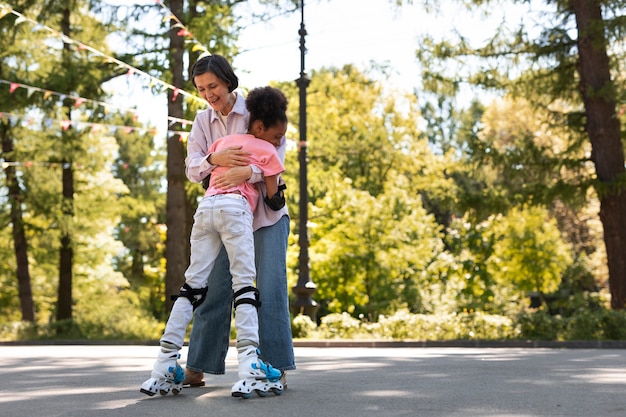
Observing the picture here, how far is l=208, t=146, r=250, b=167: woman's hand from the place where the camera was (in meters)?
5.30

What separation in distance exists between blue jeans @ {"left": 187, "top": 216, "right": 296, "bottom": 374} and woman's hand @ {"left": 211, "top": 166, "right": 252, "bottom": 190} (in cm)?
39

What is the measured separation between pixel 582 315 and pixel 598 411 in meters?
10.9

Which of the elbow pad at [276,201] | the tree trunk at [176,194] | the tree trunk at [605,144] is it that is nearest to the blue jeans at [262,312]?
the elbow pad at [276,201]

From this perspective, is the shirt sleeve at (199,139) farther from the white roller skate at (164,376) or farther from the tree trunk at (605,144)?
the tree trunk at (605,144)

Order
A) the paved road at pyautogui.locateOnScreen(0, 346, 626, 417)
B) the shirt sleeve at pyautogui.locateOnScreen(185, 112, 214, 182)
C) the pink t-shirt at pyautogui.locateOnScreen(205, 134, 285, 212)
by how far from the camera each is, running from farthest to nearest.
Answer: the shirt sleeve at pyautogui.locateOnScreen(185, 112, 214, 182) → the pink t-shirt at pyautogui.locateOnScreen(205, 134, 285, 212) → the paved road at pyautogui.locateOnScreen(0, 346, 626, 417)

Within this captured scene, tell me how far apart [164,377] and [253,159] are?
1235 mm

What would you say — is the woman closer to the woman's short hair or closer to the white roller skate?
the woman's short hair

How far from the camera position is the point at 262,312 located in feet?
18.1

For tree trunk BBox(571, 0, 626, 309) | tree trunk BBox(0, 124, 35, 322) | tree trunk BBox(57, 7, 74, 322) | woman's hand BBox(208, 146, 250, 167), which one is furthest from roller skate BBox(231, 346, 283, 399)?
tree trunk BBox(0, 124, 35, 322)

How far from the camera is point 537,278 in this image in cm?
3303

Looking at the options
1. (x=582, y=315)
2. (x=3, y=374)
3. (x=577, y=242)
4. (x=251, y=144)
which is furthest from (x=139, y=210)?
(x=251, y=144)

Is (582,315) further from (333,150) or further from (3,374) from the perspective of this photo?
(333,150)

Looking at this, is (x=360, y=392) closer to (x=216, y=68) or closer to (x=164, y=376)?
(x=164, y=376)

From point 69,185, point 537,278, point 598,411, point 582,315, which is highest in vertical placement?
point 69,185
